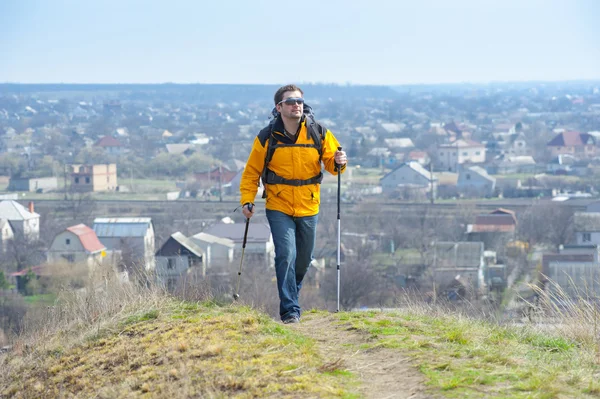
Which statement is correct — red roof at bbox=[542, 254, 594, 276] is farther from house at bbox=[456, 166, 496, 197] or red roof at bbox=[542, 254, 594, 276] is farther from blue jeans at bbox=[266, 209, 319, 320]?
house at bbox=[456, 166, 496, 197]

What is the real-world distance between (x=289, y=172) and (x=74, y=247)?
64.2 feet

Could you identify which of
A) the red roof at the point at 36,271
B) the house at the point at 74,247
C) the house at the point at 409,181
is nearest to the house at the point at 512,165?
the house at the point at 409,181

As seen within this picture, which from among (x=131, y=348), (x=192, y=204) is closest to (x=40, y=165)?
(x=192, y=204)

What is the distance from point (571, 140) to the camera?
212ft

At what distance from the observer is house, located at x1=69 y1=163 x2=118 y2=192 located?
145 ft

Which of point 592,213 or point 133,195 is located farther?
point 133,195

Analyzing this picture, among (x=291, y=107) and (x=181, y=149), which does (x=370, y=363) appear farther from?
(x=181, y=149)

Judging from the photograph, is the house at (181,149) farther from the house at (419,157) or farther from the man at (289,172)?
the man at (289,172)

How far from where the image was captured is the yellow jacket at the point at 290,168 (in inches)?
210

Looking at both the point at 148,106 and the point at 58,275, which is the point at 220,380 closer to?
the point at 58,275

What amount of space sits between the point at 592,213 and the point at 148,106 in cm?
11126

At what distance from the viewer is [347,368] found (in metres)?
4.24

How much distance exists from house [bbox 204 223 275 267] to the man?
13.9 m

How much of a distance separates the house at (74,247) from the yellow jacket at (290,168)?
18.0 metres
